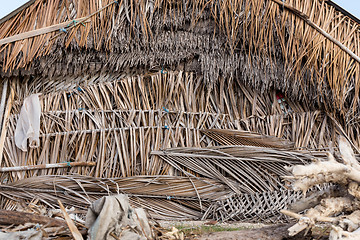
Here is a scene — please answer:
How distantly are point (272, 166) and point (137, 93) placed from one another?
2054 millimetres

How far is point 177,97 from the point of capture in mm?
4988

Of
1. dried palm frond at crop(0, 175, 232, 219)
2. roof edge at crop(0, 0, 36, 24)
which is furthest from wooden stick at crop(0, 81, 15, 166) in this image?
roof edge at crop(0, 0, 36, 24)

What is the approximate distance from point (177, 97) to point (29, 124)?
2.00 meters

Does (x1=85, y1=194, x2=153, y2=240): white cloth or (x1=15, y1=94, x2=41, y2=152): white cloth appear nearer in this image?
(x1=85, y1=194, x2=153, y2=240): white cloth

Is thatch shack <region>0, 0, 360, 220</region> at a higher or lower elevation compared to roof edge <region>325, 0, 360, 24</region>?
lower

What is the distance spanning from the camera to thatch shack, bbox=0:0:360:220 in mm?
4590

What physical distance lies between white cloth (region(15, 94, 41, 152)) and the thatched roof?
0.42 meters

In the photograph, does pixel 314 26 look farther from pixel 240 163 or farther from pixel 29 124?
pixel 29 124

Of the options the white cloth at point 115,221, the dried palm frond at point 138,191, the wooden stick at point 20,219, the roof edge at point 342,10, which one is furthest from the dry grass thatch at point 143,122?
the white cloth at point 115,221

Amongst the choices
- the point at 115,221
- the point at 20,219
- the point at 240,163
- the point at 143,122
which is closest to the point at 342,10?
the point at 240,163

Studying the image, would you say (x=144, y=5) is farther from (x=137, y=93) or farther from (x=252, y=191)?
(x=252, y=191)

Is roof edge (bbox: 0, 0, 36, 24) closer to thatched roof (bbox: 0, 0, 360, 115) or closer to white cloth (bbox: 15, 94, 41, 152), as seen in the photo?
thatched roof (bbox: 0, 0, 360, 115)

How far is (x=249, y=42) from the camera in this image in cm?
484

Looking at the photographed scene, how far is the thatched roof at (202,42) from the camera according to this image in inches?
184
